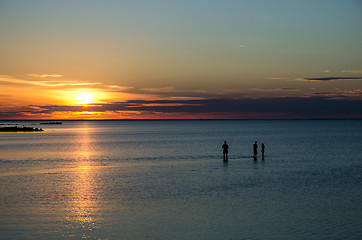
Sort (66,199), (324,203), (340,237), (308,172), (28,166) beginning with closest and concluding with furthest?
(340,237) → (324,203) → (66,199) → (308,172) → (28,166)

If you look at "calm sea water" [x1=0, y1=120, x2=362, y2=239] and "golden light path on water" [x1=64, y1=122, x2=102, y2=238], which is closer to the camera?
"calm sea water" [x1=0, y1=120, x2=362, y2=239]

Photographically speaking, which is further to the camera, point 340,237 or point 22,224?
point 22,224

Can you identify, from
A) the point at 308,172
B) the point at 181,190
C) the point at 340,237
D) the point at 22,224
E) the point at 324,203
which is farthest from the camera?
the point at 308,172

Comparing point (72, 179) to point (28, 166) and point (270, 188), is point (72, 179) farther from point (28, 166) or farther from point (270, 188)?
point (270, 188)

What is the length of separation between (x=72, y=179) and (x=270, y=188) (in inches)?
619

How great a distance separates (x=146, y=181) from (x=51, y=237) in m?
14.6

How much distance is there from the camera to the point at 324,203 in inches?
876

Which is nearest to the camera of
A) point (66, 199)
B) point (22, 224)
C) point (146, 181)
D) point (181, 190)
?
point (22, 224)

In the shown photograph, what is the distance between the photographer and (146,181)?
30688 mm

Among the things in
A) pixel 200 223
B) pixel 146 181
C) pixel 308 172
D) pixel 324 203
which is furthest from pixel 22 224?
pixel 308 172

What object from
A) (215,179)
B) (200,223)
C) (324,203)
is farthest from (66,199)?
(324,203)

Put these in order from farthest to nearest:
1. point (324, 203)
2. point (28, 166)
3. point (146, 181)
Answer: point (28, 166) → point (146, 181) → point (324, 203)

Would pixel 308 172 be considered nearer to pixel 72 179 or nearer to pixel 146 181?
pixel 146 181

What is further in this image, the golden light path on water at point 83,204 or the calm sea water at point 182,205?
the golden light path on water at point 83,204
